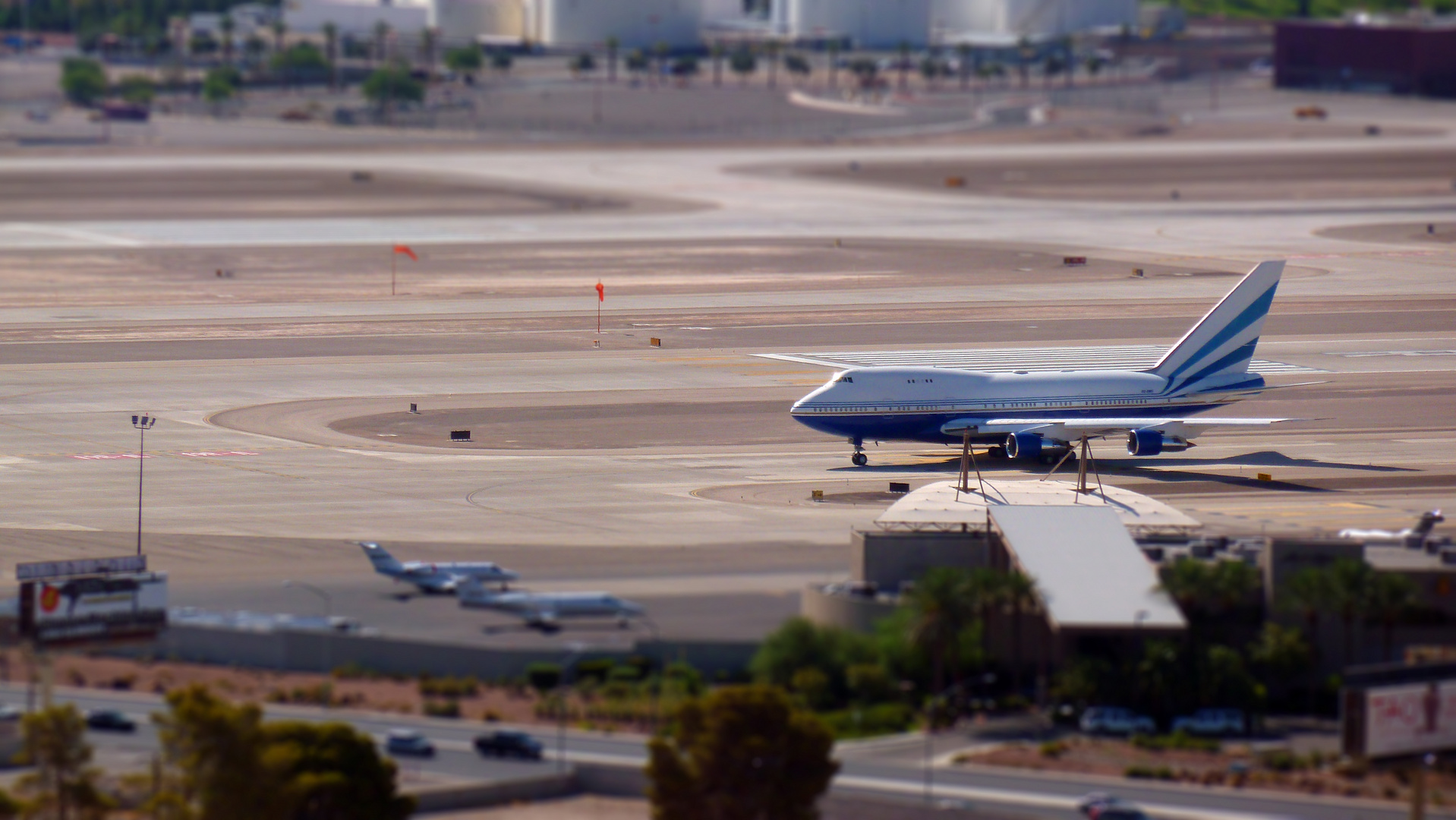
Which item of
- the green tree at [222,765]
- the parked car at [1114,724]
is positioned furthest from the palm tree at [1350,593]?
the green tree at [222,765]

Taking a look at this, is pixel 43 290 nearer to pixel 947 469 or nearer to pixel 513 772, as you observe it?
pixel 947 469

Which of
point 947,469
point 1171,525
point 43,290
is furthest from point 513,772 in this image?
point 43,290

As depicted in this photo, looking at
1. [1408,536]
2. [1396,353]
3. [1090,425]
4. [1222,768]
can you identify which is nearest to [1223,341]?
[1090,425]

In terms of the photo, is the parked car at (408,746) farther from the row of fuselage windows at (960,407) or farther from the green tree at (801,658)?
the row of fuselage windows at (960,407)

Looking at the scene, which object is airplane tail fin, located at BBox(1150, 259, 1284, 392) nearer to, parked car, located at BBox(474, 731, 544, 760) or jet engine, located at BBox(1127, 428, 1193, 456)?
jet engine, located at BBox(1127, 428, 1193, 456)

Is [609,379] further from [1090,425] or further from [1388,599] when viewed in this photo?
[1388,599]

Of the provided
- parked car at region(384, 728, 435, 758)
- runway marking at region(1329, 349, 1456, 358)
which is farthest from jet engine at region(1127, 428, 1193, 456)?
parked car at region(384, 728, 435, 758)
